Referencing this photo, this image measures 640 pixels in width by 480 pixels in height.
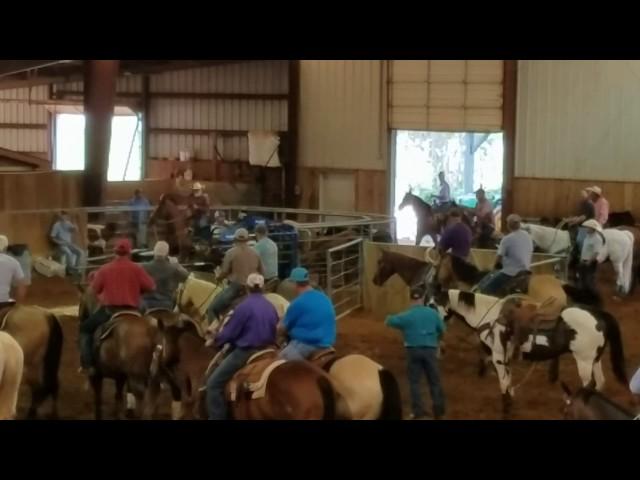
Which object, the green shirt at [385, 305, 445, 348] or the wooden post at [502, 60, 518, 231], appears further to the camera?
the wooden post at [502, 60, 518, 231]

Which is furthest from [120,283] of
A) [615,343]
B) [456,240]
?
[456,240]

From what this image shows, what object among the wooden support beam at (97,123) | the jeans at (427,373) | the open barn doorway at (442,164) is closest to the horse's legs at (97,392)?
the jeans at (427,373)

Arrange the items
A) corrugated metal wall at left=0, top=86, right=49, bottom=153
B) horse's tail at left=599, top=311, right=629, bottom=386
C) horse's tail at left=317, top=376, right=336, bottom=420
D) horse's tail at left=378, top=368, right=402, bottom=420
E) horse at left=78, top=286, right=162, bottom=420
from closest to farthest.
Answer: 1. horse's tail at left=317, top=376, right=336, bottom=420
2. horse's tail at left=378, top=368, right=402, bottom=420
3. horse at left=78, top=286, right=162, bottom=420
4. horse's tail at left=599, top=311, right=629, bottom=386
5. corrugated metal wall at left=0, top=86, right=49, bottom=153

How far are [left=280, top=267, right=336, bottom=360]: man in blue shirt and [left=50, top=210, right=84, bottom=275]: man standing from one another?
9231 millimetres

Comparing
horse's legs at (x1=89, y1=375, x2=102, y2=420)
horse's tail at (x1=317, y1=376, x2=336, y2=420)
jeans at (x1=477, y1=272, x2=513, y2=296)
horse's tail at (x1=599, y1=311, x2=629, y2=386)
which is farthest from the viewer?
jeans at (x1=477, y1=272, x2=513, y2=296)

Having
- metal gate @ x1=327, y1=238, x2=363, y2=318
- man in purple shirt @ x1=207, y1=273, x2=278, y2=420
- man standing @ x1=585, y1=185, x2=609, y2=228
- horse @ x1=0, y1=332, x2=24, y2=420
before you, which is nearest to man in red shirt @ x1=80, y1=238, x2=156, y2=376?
horse @ x1=0, y1=332, x2=24, y2=420

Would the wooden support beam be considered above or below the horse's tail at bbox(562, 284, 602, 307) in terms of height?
above

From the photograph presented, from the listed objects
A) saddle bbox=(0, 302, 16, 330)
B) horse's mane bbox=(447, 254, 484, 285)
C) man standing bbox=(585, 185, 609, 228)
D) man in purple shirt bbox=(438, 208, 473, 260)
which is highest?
man standing bbox=(585, 185, 609, 228)

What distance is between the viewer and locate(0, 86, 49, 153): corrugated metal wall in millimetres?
29969

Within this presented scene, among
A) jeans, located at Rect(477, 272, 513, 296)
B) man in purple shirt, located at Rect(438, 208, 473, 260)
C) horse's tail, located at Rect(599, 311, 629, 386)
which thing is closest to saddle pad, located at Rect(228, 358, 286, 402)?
horse's tail, located at Rect(599, 311, 629, 386)

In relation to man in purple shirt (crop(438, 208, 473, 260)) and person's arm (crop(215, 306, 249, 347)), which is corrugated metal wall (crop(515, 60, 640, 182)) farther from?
person's arm (crop(215, 306, 249, 347))

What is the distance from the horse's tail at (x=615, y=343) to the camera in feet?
36.3
